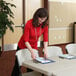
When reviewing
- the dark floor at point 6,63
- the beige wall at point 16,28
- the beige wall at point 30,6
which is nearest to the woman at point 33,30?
the dark floor at point 6,63

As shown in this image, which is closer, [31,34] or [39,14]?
[39,14]

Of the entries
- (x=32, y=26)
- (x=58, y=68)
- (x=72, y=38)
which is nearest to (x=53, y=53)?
(x=32, y=26)

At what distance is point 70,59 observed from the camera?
3.02 meters

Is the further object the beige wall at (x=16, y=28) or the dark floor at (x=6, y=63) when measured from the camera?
the beige wall at (x=16, y=28)

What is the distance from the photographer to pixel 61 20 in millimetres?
5887

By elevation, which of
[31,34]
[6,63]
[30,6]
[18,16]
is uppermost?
[30,6]

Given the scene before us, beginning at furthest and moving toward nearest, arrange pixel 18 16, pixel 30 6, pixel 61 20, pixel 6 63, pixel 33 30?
pixel 61 20 < pixel 30 6 < pixel 18 16 < pixel 6 63 < pixel 33 30

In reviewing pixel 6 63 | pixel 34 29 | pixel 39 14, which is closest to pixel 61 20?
pixel 6 63

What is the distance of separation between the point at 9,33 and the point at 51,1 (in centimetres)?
156

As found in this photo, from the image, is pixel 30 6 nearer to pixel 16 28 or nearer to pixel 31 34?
pixel 16 28

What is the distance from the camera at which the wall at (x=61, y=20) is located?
570cm

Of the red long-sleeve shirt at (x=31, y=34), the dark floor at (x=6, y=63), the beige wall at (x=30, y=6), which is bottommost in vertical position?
the dark floor at (x=6, y=63)

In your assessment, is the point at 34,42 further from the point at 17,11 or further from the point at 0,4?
the point at 17,11

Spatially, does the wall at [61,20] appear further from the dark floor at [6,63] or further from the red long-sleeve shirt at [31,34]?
the red long-sleeve shirt at [31,34]
